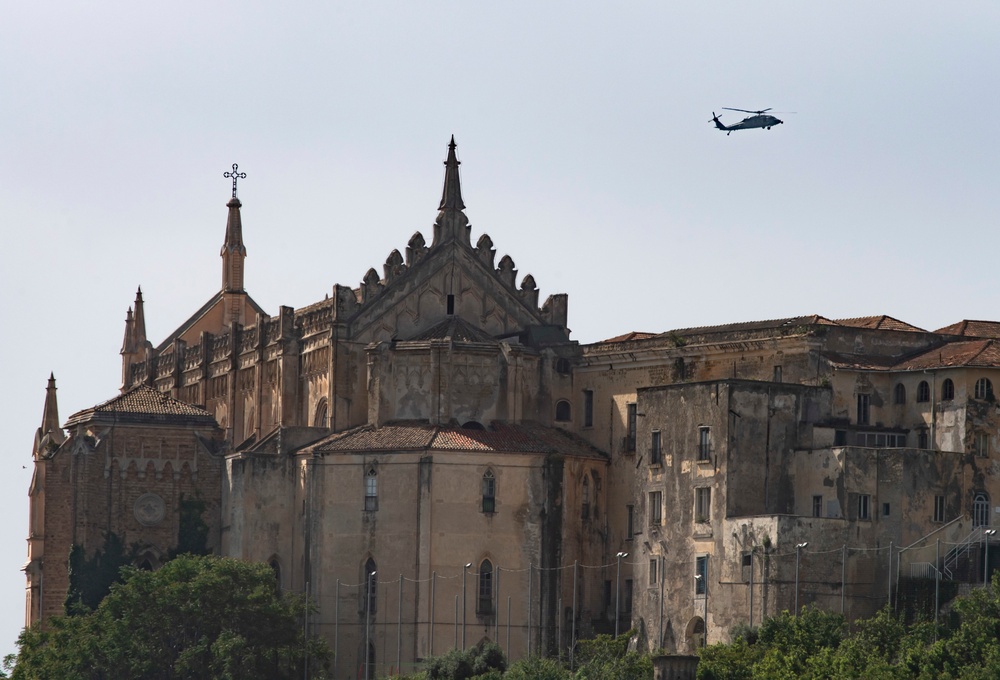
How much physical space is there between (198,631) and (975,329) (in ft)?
113

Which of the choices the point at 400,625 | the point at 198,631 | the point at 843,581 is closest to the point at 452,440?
the point at 400,625

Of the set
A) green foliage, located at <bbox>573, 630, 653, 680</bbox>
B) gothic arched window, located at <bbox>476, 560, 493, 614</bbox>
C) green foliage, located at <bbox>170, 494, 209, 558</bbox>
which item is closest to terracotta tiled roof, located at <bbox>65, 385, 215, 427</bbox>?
green foliage, located at <bbox>170, 494, 209, 558</bbox>

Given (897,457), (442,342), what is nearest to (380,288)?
(442,342)

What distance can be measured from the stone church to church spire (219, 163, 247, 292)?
16453mm

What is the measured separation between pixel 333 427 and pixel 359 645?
10.4 metres

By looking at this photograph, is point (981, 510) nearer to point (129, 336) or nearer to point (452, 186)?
point (452, 186)

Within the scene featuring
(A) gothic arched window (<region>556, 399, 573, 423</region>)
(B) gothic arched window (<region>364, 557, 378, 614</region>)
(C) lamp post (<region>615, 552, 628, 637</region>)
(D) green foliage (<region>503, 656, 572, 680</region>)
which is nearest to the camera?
(D) green foliage (<region>503, 656, 572, 680</region>)

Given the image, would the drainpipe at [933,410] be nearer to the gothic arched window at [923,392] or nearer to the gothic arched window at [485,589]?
the gothic arched window at [923,392]

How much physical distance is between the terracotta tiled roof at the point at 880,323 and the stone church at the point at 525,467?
0.15 metres

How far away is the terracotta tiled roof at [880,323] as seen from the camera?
113 m

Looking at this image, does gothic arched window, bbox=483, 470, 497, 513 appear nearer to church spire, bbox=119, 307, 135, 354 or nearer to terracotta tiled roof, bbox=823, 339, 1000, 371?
terracotta tiled roof, bbox=823, 339, 1000, 371

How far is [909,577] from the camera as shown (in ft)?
338

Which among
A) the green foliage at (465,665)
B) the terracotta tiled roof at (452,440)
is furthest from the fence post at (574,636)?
the terracotta tiled roof at (452,440)

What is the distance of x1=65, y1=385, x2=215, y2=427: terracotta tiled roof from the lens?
123 metres
